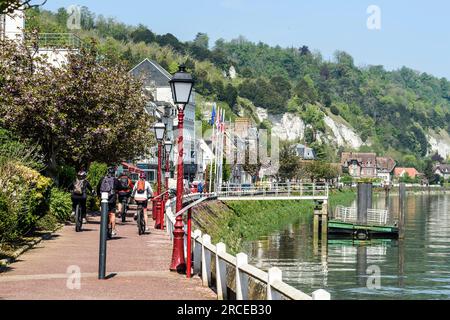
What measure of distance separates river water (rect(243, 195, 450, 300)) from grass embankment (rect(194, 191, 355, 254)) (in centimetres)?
138

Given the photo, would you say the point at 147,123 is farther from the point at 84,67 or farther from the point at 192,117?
the point at 192,117

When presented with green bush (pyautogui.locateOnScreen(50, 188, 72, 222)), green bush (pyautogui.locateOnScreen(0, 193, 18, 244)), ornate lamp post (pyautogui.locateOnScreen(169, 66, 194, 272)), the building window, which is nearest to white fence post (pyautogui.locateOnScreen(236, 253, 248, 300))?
ornate lamp post (pyautogui.locateOnScreen(169, 66, 194, 272))

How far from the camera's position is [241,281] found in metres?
12.7

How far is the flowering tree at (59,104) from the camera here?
3256 cm

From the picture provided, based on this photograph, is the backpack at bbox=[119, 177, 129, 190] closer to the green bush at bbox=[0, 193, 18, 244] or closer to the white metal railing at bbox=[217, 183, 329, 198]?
the green bush at bbox=[0, 193, 18, 244]

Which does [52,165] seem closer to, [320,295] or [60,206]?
[60,206]

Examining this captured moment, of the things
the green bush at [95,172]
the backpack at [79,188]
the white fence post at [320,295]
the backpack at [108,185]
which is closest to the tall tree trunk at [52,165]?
the backpack at [79,188]

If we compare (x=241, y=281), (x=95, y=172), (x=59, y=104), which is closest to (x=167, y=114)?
(x=95, y=172)

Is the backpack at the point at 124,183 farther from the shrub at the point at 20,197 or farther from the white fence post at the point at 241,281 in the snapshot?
the white fence post at the point at 241,281

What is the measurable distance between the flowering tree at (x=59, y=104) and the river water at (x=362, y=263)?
29.2 ft

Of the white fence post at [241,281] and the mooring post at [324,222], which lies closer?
the white fence post at [241,281]

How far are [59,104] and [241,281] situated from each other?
850 inches

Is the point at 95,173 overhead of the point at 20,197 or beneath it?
overhead
